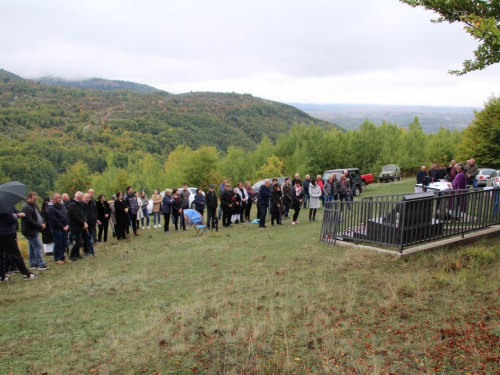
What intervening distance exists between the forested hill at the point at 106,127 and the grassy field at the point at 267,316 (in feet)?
188

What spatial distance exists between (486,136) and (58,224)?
37945 millimetres

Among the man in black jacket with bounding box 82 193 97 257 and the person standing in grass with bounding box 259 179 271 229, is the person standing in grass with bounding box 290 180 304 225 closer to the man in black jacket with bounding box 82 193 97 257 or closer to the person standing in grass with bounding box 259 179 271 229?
the person standing in grass with bounding box 259 179 271 229

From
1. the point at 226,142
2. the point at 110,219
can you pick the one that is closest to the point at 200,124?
the point at 226,142

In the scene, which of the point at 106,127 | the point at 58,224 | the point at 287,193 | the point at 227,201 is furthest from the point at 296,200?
the point at 106,127

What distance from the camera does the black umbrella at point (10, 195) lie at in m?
7.95

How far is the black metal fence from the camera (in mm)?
7676

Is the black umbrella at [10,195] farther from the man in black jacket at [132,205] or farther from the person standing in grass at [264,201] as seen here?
the person standing in grass at [264,201]

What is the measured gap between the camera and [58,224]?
9961mm

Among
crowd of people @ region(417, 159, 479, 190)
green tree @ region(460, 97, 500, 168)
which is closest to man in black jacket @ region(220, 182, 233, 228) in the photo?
crowd of people @ region(417, 159, 479, 190)

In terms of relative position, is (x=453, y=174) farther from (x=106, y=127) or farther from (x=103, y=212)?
(x=106, y=127)

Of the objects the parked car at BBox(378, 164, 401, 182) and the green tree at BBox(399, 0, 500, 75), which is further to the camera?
the parked car at BBox(378, 164, 401, 182)

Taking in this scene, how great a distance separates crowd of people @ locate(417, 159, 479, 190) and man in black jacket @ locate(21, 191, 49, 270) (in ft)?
39.1

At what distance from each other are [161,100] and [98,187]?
118227 millimetres

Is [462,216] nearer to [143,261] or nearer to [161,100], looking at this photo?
[143,261]
